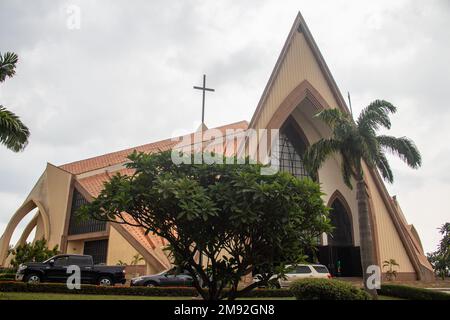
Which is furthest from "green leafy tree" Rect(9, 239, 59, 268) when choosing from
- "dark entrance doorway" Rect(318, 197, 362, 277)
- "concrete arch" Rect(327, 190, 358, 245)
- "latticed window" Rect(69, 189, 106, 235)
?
"concrete arch" Rect(327, 190, 358, 245)

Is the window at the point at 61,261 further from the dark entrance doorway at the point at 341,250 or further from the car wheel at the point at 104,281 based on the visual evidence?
the dark entrance doorway at the point at 341,250

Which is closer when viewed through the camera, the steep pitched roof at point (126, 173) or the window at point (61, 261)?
the window at point (61, 261)

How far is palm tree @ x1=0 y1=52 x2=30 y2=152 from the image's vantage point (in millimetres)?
13898

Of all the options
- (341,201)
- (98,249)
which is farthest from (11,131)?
(341,201)

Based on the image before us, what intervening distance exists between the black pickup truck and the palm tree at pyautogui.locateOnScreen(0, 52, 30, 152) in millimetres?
5768

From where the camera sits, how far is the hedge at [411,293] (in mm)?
15854

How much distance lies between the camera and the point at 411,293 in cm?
1684

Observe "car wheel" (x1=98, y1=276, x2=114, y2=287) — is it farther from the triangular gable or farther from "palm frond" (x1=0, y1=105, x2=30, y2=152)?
the triangular gable

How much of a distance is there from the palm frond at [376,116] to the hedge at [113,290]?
8516mm

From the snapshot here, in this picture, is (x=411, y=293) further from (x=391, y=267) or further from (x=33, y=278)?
(x=33, y=278)

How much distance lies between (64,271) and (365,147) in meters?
14.6

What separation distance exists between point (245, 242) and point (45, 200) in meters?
31.7

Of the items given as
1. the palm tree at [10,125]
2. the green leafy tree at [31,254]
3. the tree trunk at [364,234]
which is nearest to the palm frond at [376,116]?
the tree trunk at [364,234]

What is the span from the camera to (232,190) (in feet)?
28.9
